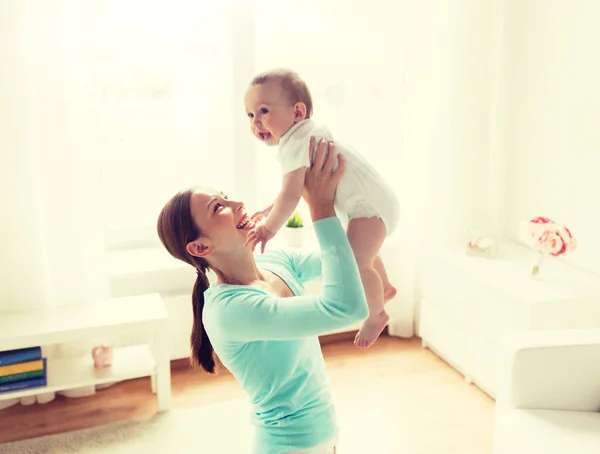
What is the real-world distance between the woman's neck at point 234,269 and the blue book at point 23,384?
150 centimetres

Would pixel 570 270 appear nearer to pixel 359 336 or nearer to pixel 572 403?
pixel 572 403

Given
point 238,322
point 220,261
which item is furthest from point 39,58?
point 238,322

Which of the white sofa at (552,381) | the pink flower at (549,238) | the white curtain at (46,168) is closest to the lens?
the white sofa at (552,381)

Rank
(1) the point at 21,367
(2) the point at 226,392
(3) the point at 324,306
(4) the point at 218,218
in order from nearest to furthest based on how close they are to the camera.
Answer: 1. (3) the point at 324,306
2. (4) the point at 218,218
3. (1) the point at 21,367
4. (2) the point at 226,392

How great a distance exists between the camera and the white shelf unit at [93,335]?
2.52 meters

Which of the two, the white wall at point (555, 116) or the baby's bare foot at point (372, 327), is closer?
the baby's bare foot at point (372, 327)

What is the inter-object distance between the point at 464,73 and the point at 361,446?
1.76 metres

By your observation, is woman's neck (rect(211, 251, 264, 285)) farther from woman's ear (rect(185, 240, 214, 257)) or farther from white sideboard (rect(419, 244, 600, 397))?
white sideboard (rect(419, 244, 600, 397))

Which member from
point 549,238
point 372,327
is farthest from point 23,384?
point 549,238

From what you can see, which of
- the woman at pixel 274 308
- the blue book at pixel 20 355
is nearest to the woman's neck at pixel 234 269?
the woman at pixel 274 308

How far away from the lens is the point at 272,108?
1.37 m

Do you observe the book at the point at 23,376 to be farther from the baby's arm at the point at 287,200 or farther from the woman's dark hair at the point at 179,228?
the baby's arm at the point at 287,200

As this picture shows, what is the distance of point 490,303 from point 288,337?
1666mm

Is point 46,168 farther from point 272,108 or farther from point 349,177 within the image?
point 349,177
